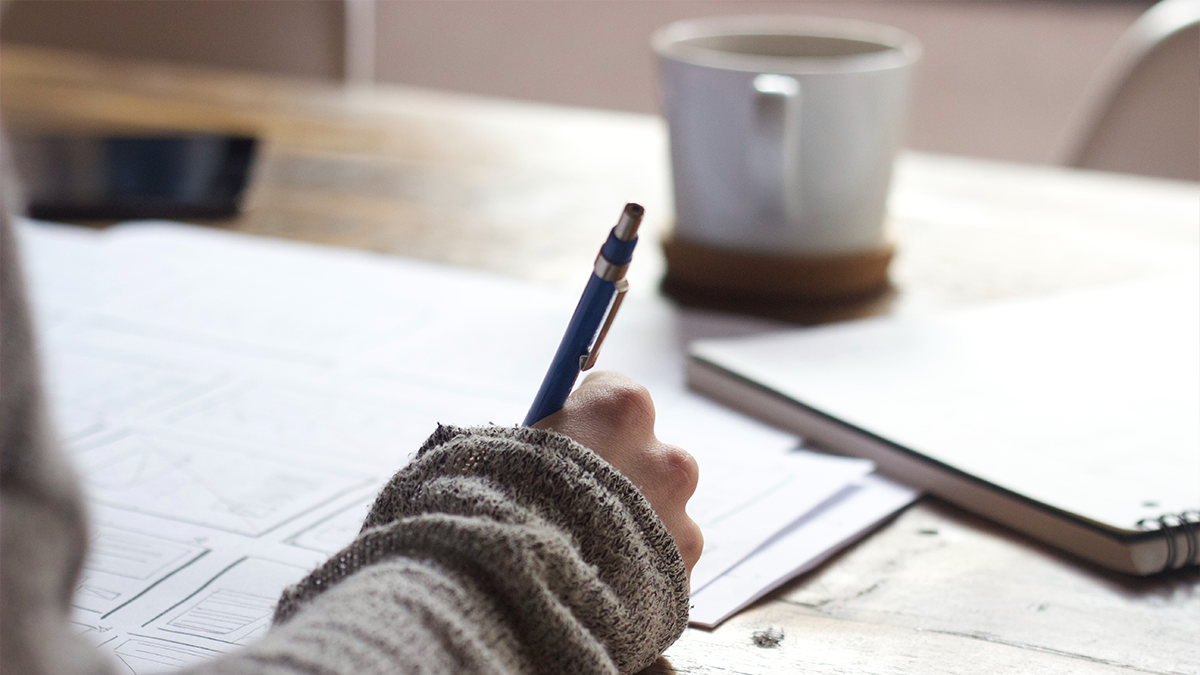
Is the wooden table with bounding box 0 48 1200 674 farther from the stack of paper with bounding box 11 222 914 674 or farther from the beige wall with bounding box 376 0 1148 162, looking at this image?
the beige wall with bounding box 376 0 1148 162

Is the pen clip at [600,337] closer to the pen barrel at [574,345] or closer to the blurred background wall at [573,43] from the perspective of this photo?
the pen barrel at [574,345]

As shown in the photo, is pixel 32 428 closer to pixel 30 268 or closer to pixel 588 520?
pixel 30 268

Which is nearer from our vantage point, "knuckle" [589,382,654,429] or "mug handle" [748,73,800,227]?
"knuckle" [589,382,654,429]

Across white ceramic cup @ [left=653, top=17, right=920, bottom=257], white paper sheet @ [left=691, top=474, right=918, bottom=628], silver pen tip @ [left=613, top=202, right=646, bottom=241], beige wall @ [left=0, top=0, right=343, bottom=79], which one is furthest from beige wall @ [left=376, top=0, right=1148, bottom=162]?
silver pen tip @ [left=613, top=202, right=646, bottom=241]

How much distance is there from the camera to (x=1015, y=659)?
1.12ft

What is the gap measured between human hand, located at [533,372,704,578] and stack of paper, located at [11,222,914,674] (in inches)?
1.3

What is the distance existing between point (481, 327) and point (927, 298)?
11.5 inches

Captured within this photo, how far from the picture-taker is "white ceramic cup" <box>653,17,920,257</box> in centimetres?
62

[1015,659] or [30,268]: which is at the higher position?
[30,268]

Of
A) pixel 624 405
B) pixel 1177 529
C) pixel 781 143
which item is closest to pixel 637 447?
pixel 624 405

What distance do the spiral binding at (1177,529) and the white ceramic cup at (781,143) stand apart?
311mm

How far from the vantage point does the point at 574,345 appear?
364 millimetres

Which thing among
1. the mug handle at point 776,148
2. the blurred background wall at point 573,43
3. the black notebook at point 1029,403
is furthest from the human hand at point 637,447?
the blurred background wall at point 573,43

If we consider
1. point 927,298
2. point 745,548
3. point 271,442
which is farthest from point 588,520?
point 927,298
